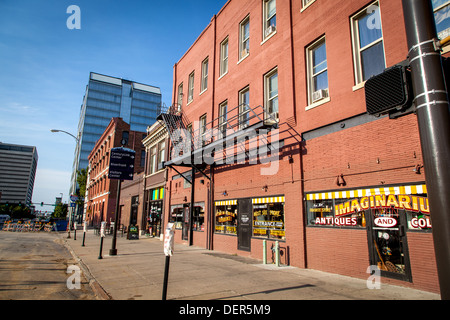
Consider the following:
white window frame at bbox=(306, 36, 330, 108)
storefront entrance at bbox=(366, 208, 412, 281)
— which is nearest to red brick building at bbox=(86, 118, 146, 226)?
white window frame at bbox=(306, 36, 330, 108)

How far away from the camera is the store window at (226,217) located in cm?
1431

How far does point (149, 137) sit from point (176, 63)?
8.01 metres

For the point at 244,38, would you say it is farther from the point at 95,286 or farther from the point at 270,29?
the point at 95,286

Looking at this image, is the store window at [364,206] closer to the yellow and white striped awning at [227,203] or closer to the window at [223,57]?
the yellow and white striped awning at [227,203]

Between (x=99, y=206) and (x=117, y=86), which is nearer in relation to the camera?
(x=99, y=206)

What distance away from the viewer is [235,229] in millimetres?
14133

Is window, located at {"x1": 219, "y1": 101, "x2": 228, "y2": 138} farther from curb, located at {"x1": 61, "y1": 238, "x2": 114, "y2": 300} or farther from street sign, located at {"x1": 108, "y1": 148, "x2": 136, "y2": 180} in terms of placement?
curb, located at {"x1": 61, "y1": 238, "x2": 114, "y2": 300}

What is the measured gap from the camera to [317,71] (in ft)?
35.7

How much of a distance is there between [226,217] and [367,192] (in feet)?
26.5

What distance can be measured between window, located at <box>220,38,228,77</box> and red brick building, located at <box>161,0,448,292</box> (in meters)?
0.09
